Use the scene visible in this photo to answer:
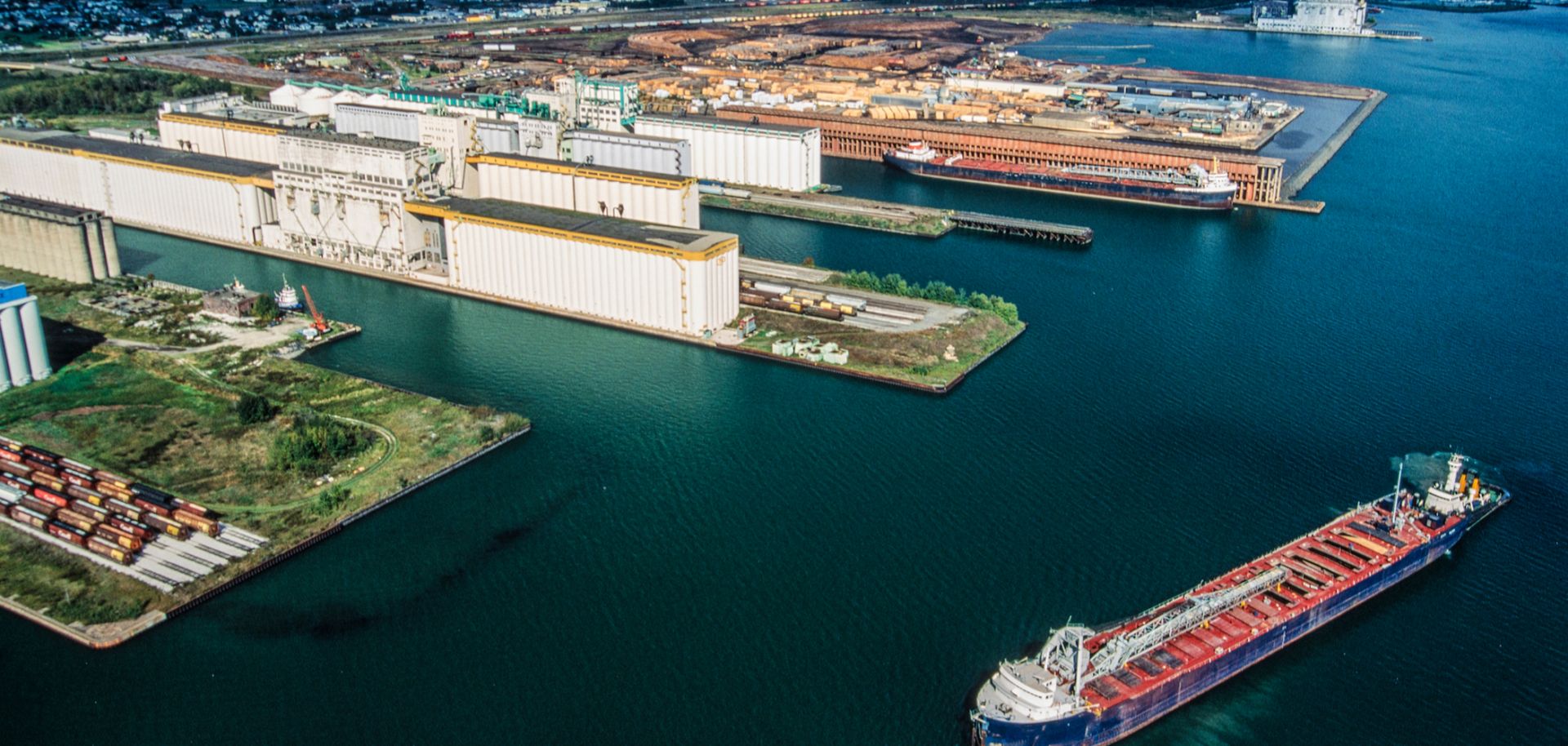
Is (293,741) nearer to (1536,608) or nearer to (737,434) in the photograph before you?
(737,434)

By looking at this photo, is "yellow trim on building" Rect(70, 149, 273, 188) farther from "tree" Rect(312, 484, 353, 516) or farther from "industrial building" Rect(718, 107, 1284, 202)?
"industrial building" Rect(718, 107, 1284, 202)

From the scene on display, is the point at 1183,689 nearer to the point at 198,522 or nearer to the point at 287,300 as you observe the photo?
the point at 198,522

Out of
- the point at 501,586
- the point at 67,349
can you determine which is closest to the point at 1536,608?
the point at 501,586

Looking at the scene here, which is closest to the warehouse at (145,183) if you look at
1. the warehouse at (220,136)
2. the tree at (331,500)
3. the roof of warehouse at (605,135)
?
the warehouse at (220,136)

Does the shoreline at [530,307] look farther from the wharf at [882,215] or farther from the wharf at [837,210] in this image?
the wharf at [837,210]

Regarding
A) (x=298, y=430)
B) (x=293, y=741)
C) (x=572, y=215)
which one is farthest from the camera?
(x=572, y=215)

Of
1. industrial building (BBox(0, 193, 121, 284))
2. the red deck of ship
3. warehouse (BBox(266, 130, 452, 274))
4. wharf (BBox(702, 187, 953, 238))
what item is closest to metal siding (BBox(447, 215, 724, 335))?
warehouse (BBox(266, 130, 452, 274))

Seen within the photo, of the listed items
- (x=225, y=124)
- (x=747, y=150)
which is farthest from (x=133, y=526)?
(x=747, y=150)
